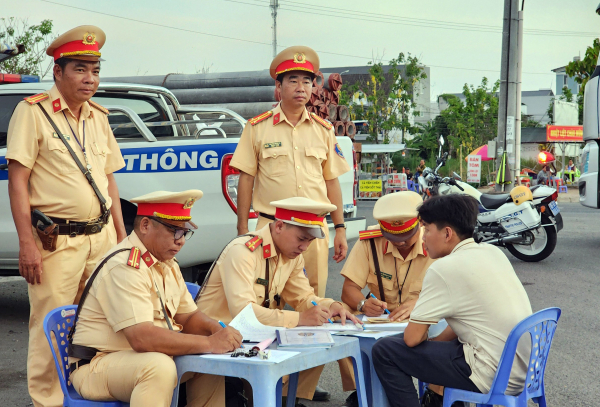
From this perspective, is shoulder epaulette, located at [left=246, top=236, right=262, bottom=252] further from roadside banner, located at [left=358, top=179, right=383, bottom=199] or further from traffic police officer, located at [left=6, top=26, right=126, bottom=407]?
roadside banner, located at [left=358, top=179, right=383, bottom=199]

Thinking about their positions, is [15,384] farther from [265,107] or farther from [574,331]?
[265,107]

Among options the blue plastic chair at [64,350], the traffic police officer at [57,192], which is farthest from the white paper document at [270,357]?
the traffic police officer at [57,192]

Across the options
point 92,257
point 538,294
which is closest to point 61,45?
point 92,257

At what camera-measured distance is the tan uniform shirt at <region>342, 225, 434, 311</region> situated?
3881 millimetres

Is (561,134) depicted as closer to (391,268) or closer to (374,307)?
(391,268)

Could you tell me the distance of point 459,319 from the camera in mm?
2885

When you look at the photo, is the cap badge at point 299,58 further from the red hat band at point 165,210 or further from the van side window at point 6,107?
the van side window at point 6,107

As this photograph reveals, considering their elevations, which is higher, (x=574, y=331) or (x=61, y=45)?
(x=61, y=45)

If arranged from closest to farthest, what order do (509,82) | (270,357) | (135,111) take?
(270,357)
(135,111)
(509,82)

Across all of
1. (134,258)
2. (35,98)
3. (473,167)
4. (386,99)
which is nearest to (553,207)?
(35,98)

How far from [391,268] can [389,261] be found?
43 mm

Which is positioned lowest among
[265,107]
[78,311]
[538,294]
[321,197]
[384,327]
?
[538,294]

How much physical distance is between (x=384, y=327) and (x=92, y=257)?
5.38 feet

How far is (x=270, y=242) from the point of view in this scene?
339cm
